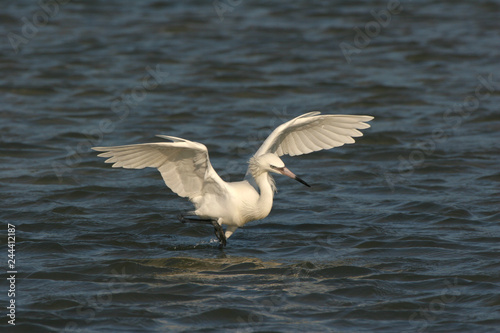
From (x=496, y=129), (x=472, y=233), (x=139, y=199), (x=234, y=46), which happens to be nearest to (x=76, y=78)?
(x=234, y=46)

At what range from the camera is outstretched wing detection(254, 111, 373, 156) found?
26.3ft

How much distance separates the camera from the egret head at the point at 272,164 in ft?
25.1

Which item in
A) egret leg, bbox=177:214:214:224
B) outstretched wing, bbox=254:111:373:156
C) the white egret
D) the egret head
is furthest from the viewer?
egret leg, bbox=177:214:214:224

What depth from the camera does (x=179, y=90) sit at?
47.5ft

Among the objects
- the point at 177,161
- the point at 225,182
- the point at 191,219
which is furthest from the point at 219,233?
the point at 177,161

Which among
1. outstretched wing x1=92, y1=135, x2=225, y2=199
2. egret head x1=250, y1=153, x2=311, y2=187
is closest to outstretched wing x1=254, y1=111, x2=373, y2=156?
egret head x1=250, y1=153, x2=311, y2=187

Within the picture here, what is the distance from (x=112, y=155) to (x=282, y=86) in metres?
7.71

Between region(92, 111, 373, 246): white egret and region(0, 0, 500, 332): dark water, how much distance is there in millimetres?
432

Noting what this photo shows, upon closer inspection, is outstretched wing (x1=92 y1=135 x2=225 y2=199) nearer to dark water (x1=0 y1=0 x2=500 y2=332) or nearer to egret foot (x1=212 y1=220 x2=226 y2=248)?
egret foot (x1=212 y1=220 x2=226 y2=248)

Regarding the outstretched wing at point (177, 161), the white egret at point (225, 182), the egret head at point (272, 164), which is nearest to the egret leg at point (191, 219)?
the white egret at point (225, 182)

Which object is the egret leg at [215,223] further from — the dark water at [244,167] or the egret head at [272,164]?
the egret head at [272,164]

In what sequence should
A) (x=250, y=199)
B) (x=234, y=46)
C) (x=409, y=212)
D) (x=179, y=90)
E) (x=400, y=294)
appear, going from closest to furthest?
(x=400, y=294), (x=250, y=199), (x=409, y=212), (x=179, y=90), (x=234, y=46)

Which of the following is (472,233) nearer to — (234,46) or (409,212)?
(409,212)

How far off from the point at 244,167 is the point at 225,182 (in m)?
2.91
